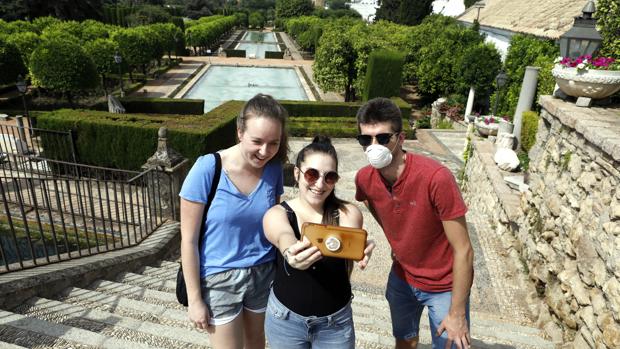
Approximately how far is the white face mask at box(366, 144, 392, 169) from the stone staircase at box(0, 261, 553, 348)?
6.08 ft

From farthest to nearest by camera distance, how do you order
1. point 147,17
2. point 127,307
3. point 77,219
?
point 147,17 < point 77,219 < point 127,307

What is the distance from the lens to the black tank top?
→ 200cm

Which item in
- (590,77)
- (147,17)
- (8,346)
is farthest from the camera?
(147,17)

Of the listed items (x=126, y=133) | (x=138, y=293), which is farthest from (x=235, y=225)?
(x=126, y=133)

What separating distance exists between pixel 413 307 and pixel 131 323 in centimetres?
235

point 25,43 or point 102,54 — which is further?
point 102,54

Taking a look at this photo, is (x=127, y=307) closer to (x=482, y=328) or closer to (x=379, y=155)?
(x=379, y=155)

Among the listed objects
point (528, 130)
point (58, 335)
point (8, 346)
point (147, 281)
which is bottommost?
point (147, 281)

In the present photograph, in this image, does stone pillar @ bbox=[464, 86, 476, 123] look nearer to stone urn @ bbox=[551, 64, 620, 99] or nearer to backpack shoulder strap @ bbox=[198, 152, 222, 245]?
stone urn @ bbox=[551, 64, 620, 99]

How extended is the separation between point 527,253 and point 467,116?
13.4 m

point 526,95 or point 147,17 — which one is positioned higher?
point 147,17

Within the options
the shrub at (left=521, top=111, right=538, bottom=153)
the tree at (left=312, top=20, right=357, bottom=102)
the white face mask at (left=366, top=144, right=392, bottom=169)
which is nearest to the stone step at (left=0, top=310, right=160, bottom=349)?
the white face mask at (left=366, top=144, right=392, bottom=169)

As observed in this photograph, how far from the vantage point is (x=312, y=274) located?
2.00 m

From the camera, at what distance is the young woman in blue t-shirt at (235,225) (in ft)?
6.66
